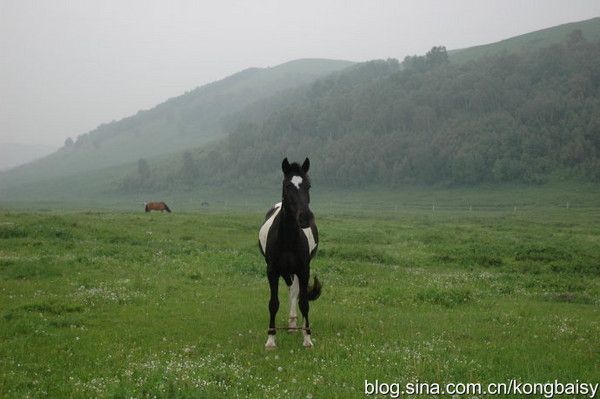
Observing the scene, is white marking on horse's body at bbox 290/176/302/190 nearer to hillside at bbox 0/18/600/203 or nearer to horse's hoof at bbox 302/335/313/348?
horse's hoof at bbox 302/335/313/348

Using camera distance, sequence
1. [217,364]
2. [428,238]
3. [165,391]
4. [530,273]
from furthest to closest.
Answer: [428,238] → [530,273] → [217,364] → [165,391]

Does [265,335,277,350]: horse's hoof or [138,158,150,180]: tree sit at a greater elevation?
[138,158,150,180]: tree

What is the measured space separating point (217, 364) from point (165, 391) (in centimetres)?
175

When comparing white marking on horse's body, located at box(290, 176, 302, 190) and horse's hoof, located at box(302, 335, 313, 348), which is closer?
white marking on horse's body, located at box(290, 176, 302, 190)

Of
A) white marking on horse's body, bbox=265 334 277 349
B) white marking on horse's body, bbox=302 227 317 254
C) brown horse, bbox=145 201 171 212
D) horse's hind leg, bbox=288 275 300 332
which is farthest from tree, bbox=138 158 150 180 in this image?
white marking on horse's body, bbox=265 334 277 349

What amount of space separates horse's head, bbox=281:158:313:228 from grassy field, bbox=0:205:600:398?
3121 millimetres

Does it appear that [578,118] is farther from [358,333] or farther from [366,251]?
[358,333]

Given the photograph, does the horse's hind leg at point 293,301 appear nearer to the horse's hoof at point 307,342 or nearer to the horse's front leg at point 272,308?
the horse's front leg at point 272,308

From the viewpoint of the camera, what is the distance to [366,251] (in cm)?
2767

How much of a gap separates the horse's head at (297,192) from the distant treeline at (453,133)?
12485 centimetres

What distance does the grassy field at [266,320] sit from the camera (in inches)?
363

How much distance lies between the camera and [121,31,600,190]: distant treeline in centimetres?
13500

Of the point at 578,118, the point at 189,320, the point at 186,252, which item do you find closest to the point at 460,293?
the point at 189,320

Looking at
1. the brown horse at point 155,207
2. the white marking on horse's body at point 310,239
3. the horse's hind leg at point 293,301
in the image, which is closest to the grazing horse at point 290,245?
the horse's hind leg at point 293,301
